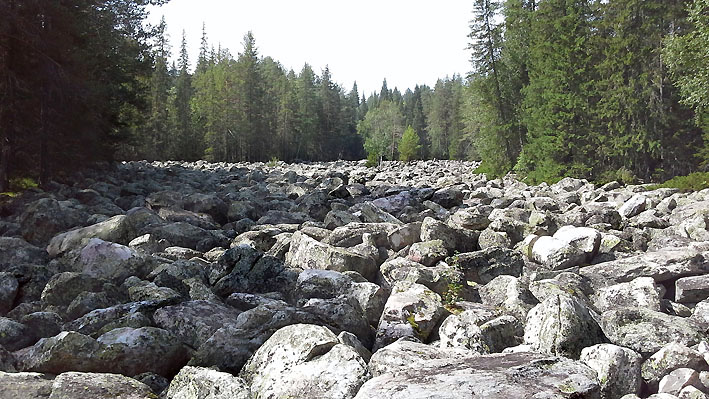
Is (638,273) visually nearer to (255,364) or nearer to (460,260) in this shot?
(460,260)

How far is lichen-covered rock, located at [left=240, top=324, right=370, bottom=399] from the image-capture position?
10.3 ft

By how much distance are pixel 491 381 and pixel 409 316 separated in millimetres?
1781

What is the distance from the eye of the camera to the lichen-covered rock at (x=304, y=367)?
10.3 ft

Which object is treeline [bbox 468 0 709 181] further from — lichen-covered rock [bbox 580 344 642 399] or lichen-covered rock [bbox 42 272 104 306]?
lichen-covered rock [bbox 42 272 104 306]

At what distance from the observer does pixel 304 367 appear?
10.9 ft

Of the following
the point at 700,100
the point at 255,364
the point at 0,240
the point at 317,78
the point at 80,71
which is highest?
the point at 317,78

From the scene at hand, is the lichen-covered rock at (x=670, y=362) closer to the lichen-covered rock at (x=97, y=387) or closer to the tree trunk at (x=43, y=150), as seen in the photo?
the lichen-covered rock at (x=97, y=387)

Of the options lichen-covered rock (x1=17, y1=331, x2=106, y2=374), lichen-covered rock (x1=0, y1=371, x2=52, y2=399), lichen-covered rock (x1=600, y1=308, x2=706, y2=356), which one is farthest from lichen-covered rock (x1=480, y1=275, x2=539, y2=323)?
lichen-covered rock (x1=0, y1=371, x2=52, y2=399)

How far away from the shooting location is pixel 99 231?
7773 mm

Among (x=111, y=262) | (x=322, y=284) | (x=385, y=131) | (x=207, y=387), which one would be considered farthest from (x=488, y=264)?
(x=385, y=131)

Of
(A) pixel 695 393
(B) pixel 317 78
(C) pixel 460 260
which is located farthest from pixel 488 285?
(B) pixel 317 78

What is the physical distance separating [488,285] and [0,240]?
709 cm

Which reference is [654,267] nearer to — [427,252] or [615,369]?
[427,252]

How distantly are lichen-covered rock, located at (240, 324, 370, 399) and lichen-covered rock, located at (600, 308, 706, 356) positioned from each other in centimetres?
239
